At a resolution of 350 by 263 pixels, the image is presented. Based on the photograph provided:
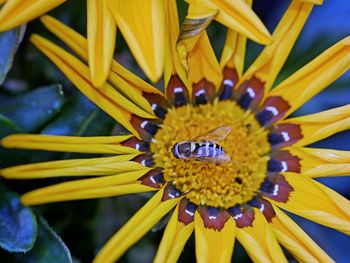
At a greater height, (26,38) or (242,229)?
(26,38)

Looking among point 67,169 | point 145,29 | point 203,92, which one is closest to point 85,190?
point 67,169

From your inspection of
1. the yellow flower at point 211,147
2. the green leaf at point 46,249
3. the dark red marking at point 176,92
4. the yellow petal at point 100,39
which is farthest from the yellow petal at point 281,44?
the green leaf at point 46,249

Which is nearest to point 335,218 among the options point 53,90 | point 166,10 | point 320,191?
point 320,191

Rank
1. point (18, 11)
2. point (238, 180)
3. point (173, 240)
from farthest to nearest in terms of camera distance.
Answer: point (238, 180) < point (173, 240) < point (18, 11)

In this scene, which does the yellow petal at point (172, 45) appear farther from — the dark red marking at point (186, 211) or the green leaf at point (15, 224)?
the green leaf at point (15, 224)

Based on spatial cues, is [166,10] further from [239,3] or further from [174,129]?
[174,129]

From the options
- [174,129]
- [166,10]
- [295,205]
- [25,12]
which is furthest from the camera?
[174,129]

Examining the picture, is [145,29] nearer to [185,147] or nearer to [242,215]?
[185,147]

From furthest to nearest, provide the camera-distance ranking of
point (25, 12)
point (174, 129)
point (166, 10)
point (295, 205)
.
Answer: point (174, 129)
point (295, 205)
point (166, 10)
point (25, 12)
